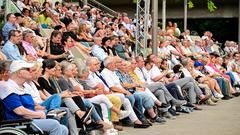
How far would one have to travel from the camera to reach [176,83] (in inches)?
485

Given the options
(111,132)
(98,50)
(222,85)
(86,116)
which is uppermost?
(98,50)

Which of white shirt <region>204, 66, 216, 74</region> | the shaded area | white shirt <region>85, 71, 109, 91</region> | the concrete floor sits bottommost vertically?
the concrete floor

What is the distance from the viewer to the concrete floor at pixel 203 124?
30.7 feet

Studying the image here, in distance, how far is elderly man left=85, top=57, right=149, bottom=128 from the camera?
9.34m

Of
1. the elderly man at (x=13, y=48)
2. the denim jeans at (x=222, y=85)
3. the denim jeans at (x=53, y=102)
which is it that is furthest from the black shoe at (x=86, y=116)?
the denim jeans at (x=222, y=85)

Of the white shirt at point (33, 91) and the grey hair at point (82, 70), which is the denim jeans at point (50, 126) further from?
the grey hair at point (82, 70)

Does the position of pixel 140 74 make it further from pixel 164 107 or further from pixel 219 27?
pixel 219 27

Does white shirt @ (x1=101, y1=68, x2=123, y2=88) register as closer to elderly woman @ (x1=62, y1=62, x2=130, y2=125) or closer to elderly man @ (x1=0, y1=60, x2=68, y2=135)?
elderly woman @ (x1=62, y1=62, x2=130, y2=125)

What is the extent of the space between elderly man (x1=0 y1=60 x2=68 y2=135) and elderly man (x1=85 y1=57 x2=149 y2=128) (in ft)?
8.92

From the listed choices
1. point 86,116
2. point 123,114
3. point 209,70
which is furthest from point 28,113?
point 209,70

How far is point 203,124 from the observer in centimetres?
1035

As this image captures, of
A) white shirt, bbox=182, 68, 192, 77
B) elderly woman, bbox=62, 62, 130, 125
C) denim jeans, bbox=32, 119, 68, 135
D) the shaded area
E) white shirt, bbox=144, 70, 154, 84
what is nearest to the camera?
denim jeans, bbox=32, 119, 68, 135

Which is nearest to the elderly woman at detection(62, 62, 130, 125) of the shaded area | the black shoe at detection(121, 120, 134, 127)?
the black shoe at detection(121, 120, 134, 127)

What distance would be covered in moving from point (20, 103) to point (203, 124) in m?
4.96
